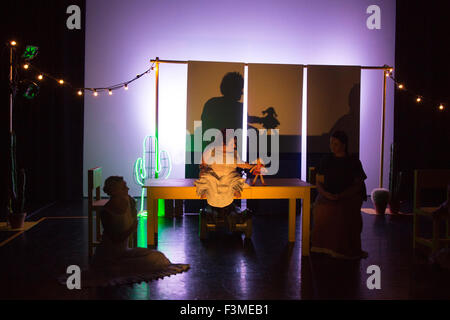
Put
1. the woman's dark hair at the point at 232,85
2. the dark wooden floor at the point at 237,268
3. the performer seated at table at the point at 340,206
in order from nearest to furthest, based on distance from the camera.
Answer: the dark wooden floor at the point at 237,268 < the performer seated at table at the point at 340,206 < the woman's dark hair at the point at 232,85

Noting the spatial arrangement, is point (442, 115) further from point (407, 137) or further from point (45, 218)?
point (45, 218)

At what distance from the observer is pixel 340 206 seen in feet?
15.2

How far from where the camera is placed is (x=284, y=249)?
4969mm

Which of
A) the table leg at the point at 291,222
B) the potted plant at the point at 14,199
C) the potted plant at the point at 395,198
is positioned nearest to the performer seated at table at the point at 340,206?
the table leg at the point at 291,222

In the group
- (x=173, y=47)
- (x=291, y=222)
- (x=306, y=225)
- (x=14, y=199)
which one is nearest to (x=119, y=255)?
(x=306, y=225)

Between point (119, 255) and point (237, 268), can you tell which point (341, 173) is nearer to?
point (237, 268)

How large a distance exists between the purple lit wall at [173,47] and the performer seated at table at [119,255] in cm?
467

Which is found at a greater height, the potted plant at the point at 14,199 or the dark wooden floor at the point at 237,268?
the potted plant at the point at 14,199

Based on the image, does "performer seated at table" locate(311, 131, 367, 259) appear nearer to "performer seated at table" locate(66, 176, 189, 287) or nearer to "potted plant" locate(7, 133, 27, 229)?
"performer seated at table" locate(66, 176, 189, 287)

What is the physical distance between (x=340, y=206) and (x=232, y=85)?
3.05 m

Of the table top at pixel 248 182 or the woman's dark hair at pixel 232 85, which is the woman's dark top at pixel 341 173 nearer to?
the table top at pixel 248 182

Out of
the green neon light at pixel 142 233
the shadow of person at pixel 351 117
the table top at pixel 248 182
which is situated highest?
the shadow of person at pixel 351 117

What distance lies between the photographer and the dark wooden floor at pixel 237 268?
3.49 m
